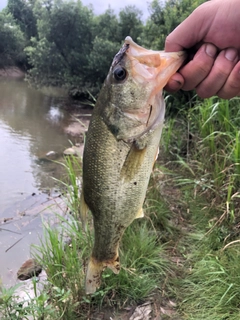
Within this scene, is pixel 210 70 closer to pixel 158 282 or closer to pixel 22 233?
pixel 158 282

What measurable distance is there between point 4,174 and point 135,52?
7.55 m

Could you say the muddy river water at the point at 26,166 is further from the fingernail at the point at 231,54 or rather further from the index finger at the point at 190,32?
the fingernail at the point at 231,54

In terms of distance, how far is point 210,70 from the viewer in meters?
1.84

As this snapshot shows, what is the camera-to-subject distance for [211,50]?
1.82m

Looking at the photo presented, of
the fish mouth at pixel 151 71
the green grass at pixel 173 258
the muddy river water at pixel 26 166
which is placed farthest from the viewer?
the muddy river water at pixel 26 166

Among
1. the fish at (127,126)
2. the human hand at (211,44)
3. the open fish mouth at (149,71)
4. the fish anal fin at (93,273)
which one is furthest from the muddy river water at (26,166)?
the human hand at (211,44)

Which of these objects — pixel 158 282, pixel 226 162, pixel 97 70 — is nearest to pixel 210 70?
pixel 158 282

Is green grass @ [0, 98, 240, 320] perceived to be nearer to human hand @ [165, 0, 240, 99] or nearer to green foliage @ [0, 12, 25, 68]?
human hand @ [165, 0, 240, 99]

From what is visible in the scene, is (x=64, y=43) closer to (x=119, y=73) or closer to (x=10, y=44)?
(x=10, y=44)

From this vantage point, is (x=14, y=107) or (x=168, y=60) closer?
(x=168, y=60)

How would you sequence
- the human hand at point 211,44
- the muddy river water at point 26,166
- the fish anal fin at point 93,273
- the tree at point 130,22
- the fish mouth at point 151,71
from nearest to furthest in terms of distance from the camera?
1. the fish mouth at point 151,71
2. the human hand at point 211,44
3. the fish anal fin at point 93,273
4. the muddy river water at point 26,166
5. the tree at point 130,22

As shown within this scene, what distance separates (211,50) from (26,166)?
8144 millimetres

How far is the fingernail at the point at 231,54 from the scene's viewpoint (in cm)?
181

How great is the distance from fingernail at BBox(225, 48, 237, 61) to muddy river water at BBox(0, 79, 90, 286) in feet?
13.1
